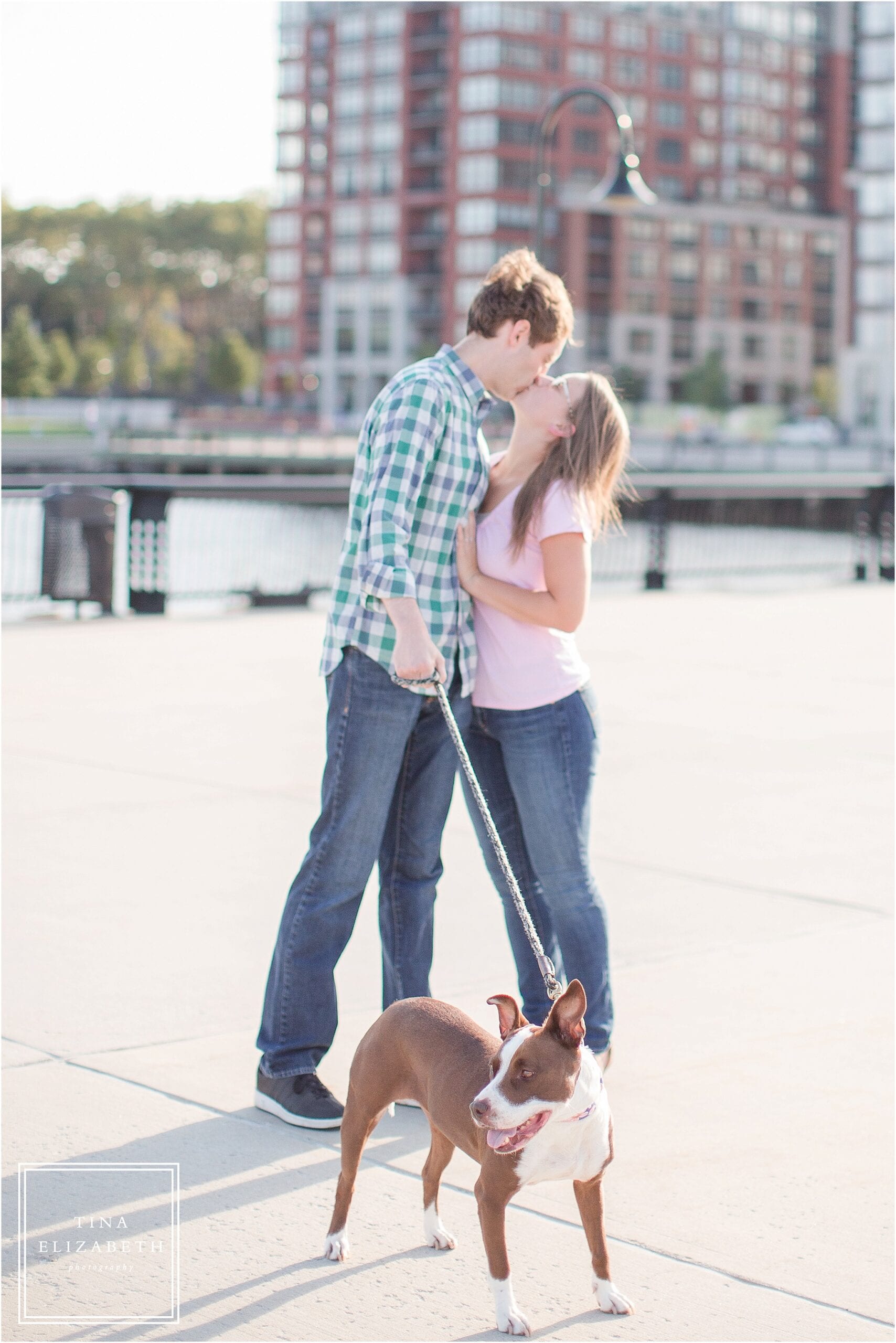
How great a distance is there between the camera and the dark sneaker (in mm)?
3695

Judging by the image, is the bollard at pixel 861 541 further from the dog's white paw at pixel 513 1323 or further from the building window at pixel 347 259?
the building window at pixel 347 259

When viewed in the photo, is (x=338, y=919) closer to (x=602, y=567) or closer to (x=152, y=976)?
(x=152, y=976)

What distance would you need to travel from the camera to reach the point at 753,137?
116938 mm

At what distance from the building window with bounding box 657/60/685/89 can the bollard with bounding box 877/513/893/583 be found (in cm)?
10104

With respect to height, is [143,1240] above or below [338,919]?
below

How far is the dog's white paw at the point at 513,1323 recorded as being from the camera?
2779 millimetres

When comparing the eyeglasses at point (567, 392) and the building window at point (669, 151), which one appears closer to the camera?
the eyeglasses at point (567, 392)

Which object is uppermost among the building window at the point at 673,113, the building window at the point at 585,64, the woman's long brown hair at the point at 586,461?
the building window at the point at 585,64

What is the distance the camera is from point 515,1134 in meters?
2.55

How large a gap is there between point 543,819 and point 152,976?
1.47m

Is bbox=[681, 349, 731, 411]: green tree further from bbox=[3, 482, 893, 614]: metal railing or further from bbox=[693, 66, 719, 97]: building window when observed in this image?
bbox=[3, 482, 893, 614]: metal railing

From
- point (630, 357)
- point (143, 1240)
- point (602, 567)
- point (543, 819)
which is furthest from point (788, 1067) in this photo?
point (630, 357)

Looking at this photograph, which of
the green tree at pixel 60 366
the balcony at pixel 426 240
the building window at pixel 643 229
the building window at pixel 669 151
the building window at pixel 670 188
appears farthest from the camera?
the building window at pixel 669 151

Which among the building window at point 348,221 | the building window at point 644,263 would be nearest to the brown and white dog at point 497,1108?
the building window at point 644,263
